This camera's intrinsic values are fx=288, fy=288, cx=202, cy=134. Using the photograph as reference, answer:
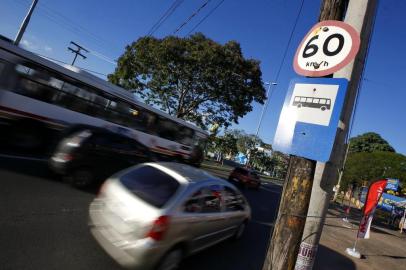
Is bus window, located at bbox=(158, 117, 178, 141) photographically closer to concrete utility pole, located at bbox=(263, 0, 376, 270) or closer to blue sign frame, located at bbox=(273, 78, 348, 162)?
blue sign frame, located at bbox=(273, 78, 348, 162)

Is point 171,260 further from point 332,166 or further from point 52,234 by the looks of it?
point 332,166

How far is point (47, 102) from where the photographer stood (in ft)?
34.9

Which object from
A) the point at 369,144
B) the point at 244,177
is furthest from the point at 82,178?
the point at 369,144

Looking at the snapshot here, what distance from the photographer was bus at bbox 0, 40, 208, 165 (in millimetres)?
9539

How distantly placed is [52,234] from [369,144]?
8081 centimetres

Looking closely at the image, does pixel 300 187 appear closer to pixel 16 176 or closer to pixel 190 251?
pixel 190 251

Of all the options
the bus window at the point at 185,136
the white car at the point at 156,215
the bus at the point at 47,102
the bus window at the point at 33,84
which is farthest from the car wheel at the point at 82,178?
the bus window at the point at 185,136

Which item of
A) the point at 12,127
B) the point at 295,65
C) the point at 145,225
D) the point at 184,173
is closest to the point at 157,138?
the point at 12,127

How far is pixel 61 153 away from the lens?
7.57 meters

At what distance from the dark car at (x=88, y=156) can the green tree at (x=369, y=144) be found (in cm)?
7476

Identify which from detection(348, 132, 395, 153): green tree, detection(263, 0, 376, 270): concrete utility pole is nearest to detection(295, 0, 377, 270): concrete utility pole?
detection(263, 0, 376, 270): concrete utility pole

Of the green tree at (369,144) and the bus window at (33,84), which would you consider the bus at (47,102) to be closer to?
the bus window at (33,84)

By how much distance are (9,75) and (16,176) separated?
4146mm

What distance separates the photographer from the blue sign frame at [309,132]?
2375 millimetres
